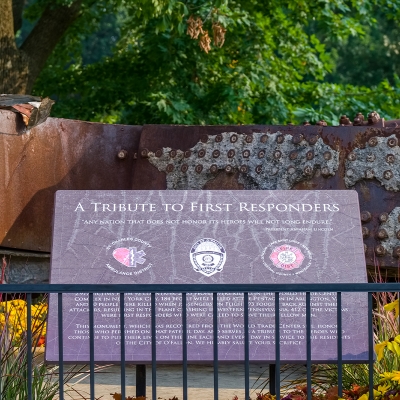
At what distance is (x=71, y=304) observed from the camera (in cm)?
386

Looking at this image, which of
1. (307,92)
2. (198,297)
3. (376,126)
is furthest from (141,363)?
(307,92)

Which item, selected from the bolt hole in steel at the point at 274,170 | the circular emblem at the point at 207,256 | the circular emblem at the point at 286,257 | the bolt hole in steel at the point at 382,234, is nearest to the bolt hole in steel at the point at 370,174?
the bolt hole in steel at the point at 382,234

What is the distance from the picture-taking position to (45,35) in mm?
11062

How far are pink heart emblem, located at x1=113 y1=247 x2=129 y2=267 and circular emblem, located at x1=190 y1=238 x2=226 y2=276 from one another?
1.07ft

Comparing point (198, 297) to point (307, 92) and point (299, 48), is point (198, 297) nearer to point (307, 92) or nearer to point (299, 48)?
point (307, 92)

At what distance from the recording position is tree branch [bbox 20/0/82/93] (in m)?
10.9

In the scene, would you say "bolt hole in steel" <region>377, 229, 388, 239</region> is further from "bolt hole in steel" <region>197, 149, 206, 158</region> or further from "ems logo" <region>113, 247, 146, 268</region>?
"ems logo" <region>113, 247, 146, 268</region>

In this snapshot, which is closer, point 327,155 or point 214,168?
point 327,155

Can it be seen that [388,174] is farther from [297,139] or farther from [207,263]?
[207,263]

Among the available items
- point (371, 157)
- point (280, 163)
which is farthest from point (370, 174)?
point (280, 163)

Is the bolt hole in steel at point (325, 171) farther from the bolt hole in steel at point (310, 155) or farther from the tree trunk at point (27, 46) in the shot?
the tree trunk at point (27, 46)

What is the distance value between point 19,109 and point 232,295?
337cm

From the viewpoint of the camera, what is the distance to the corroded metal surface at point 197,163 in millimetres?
6176

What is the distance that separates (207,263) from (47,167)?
121 inches
